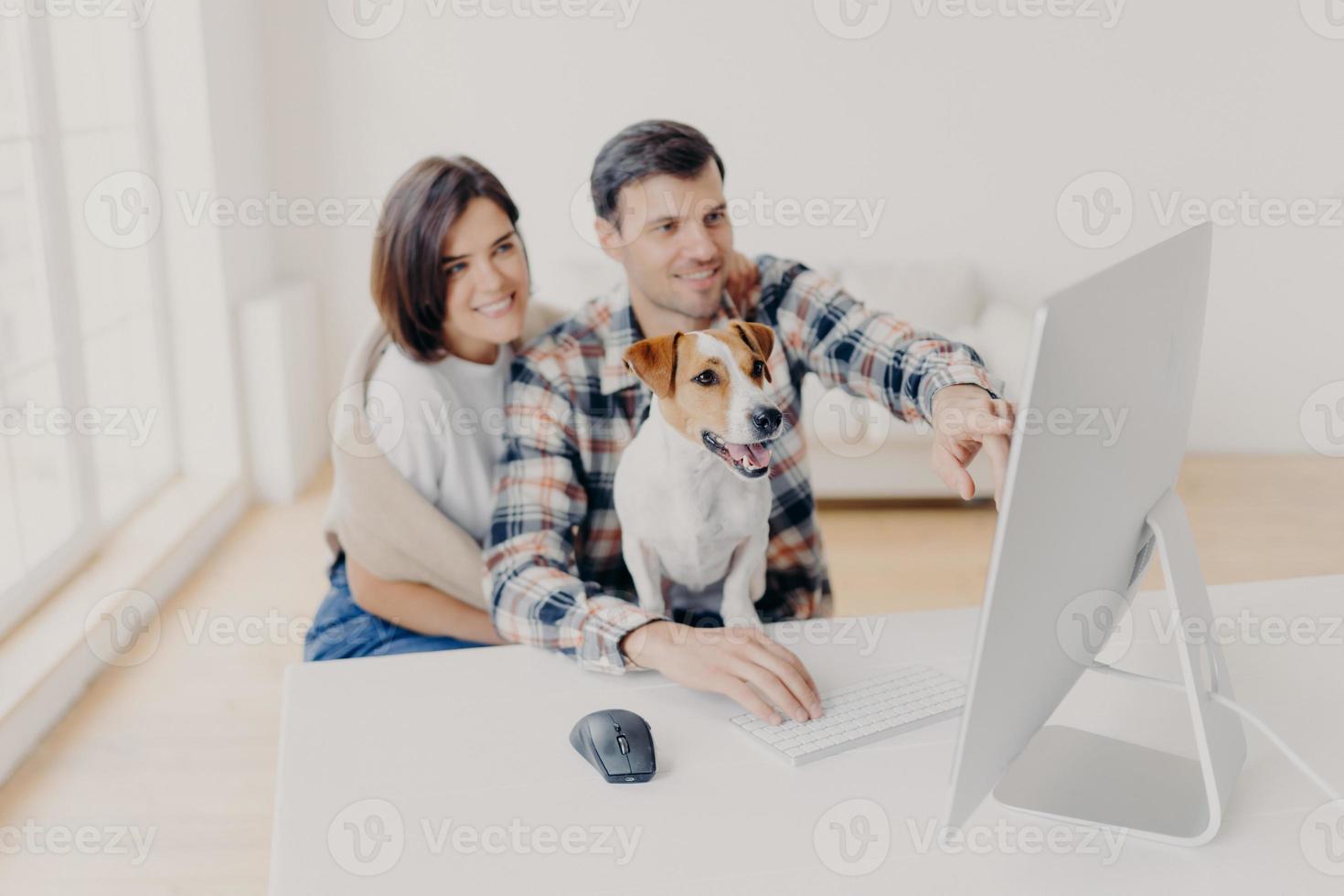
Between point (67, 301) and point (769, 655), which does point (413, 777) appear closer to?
point (769, 655)

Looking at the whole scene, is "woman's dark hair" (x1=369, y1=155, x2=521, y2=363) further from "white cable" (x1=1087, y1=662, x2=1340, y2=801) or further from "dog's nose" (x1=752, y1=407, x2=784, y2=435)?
"white cable" (x1=1087, y1=662, x2=1340, y2=801)

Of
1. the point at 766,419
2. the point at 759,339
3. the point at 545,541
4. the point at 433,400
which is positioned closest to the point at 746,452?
the point at 766,419

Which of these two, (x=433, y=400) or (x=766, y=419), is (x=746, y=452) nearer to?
(x=766, y=419)

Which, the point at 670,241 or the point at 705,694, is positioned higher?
the point at 670,241

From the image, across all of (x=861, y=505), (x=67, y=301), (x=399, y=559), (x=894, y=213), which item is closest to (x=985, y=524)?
(x=861, y=505)

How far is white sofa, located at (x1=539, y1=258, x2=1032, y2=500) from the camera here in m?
3.77

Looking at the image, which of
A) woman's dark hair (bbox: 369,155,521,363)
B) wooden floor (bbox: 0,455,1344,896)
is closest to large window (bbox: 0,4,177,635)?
wooden floor (bbox: 0,455,1344,896)

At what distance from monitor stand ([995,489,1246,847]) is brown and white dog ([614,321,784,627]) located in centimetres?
37

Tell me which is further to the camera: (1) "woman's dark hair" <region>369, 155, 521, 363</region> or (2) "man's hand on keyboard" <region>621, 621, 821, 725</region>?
(1) "woman's dark hair" <region>369, 155, 521, 363</region>

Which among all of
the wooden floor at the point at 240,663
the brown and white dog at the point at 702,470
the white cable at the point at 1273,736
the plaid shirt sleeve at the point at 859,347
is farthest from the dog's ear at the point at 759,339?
the wooden floor at the point at 240,663

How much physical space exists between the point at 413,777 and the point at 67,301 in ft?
8.02

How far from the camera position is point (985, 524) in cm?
390

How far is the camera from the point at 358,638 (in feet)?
6.16

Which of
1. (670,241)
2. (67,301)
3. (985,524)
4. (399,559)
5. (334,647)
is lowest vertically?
(985,524)
